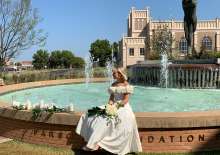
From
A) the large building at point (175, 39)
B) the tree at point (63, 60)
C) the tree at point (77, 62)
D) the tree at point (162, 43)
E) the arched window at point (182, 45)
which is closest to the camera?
the tree at point (162, 43)

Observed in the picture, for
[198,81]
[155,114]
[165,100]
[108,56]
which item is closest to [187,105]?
[165,100]

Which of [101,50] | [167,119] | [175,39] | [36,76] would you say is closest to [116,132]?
[167,119]

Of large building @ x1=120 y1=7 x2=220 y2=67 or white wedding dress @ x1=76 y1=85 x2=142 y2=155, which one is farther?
large building @ x1=120 y1=7 x2=220 y2=67

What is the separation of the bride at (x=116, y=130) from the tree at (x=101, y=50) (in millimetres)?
93087

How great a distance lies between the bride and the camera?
7363 mm

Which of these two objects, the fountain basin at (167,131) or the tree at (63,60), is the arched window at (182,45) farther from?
the fountain basin at (167,131)

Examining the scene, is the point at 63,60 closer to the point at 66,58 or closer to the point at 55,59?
the point at 66,58

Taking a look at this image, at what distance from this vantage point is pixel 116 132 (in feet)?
24.4

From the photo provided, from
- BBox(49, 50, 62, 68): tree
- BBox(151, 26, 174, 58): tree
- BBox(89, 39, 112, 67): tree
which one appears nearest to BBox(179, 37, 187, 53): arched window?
BBox(151, 26, 174, 58): tree

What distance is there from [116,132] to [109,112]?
1.14 ft

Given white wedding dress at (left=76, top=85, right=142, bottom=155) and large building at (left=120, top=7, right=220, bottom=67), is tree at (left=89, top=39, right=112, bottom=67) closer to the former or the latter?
large building at (left=120, top=7, right=220, bottom=67)

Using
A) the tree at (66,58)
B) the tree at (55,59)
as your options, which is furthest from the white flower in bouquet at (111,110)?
the tree at (55,59)

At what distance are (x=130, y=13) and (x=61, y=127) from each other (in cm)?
10069

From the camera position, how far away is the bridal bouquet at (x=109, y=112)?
7.42 metres
